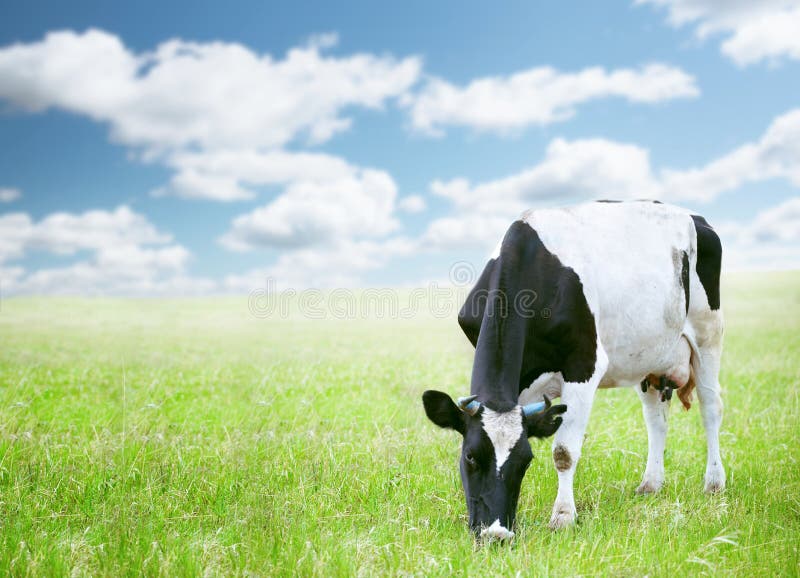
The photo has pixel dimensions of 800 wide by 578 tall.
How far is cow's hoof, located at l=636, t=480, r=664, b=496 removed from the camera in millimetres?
7282

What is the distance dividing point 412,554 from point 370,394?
23.2ft

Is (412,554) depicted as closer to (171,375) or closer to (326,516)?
(326,516)

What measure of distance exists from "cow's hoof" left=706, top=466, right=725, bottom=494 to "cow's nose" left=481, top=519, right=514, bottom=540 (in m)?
3.54

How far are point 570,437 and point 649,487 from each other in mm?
2030

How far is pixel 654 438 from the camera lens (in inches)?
301

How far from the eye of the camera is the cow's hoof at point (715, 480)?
718 centimetres

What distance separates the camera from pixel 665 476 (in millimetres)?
7762

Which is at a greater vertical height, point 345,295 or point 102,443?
point 345,295

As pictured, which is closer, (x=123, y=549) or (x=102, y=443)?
(x=123, y=549)

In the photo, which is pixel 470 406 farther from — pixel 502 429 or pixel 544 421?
pixel 544 421

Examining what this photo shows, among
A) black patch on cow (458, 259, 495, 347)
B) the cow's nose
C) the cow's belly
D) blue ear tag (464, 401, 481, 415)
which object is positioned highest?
black patch on cow (458, 259, 495, 347)

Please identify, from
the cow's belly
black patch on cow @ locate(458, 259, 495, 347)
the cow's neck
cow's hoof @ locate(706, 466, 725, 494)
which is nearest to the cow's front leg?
the cow's neck

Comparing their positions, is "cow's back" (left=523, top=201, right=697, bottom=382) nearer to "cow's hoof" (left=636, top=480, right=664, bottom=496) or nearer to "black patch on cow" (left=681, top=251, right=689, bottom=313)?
"black patch on cow" (left=681, top=251, right=689, bottom=313)

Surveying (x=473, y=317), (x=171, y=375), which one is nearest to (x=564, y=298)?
(x=473, y=317)
